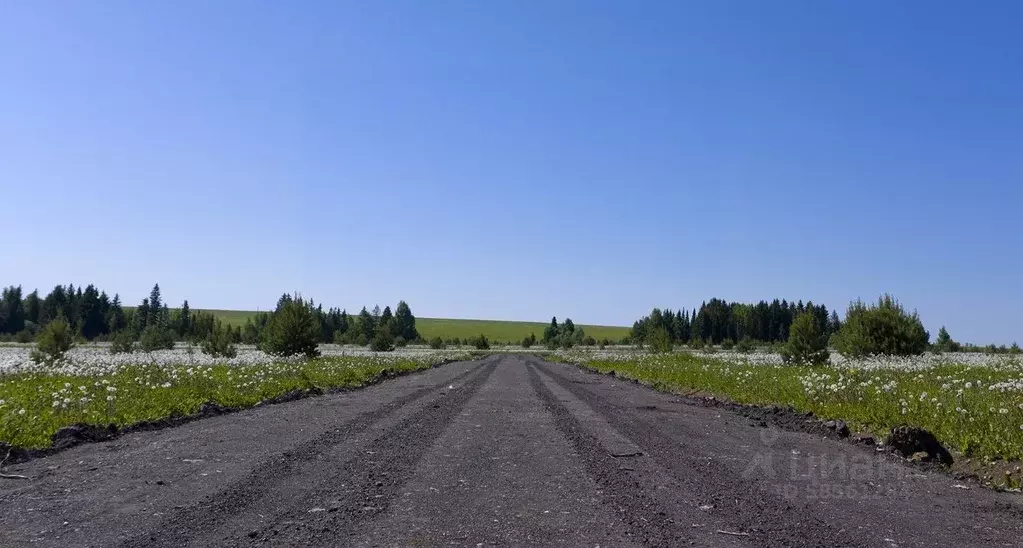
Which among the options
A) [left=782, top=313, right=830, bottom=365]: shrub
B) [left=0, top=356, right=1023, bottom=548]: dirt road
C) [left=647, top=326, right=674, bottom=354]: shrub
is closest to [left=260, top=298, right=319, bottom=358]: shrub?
[left=782, top=313, right=830, bottom=365]: shrub

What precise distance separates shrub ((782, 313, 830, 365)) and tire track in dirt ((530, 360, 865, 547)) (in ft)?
89.2

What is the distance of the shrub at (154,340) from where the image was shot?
5875cm

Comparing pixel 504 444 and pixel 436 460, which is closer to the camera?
pixel 436 460

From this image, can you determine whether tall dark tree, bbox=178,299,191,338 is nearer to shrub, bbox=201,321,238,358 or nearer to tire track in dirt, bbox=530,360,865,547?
shrub, bbox=201,321,238,358

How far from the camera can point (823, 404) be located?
14.5m

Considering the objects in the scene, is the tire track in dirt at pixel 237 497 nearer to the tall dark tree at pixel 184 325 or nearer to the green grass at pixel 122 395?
the green grass at pixel 122 395

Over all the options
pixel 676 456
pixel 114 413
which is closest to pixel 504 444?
pixel 676 456

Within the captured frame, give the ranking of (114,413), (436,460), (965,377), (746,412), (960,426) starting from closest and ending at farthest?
(436,460)
(960,426)
(114,413)
(746,412)
(965,377)

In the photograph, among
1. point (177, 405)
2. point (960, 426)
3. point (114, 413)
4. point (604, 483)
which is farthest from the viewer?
point (177, 405)

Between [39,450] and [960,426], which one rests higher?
[960,426]

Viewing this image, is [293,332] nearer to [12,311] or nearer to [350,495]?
[350,495]

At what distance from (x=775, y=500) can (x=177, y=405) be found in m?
12.7

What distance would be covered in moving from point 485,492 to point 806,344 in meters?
32.3

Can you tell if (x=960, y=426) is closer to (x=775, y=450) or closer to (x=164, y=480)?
(x=775, y=450)
